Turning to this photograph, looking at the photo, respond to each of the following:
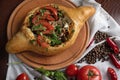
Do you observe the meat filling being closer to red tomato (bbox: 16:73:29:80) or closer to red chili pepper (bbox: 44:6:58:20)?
red chili pepper (bbox: 44:6:58:20)

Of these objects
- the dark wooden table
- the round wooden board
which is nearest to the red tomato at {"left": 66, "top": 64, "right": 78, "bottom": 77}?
the round wooden board

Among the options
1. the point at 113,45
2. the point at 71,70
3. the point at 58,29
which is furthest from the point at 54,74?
the point at 113,45

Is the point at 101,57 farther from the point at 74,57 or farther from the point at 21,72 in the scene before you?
the point at 21,72

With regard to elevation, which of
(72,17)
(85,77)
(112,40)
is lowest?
(85,77)

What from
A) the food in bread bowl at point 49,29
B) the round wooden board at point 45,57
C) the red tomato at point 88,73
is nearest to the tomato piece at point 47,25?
the food in bread bowl at point 49,29

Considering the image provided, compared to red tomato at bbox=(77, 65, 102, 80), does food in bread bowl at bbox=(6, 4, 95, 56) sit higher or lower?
higher

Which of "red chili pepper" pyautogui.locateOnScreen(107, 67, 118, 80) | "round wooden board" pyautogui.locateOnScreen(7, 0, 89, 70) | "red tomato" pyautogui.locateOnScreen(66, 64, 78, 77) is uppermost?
"round wooden board" pyautogui.locateOnScreen(7, 0, 89, 70)

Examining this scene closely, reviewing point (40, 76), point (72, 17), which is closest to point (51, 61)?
point (40, 76)
